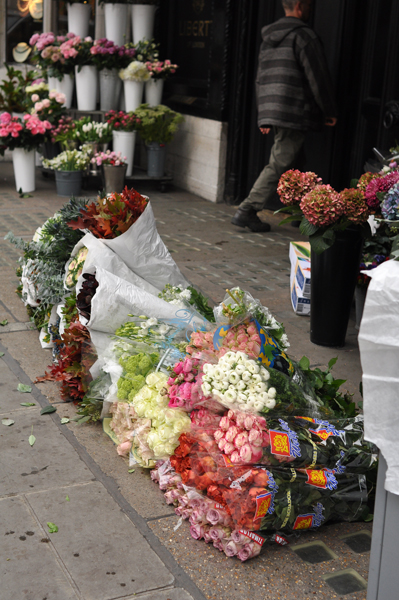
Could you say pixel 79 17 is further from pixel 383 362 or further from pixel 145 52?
pixel 383 362

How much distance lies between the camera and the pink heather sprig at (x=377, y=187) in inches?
146

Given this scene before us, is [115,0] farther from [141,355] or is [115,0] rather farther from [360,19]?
[141,355]

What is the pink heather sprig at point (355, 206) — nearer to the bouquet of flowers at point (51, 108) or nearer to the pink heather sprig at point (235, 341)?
the pink heather sprig at point (235, 341)

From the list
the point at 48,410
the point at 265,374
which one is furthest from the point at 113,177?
the point at 265,374

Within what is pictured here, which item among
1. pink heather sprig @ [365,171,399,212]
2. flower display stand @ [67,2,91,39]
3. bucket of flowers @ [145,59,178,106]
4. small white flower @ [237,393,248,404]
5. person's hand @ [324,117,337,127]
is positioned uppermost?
flower display stand @ [67,2,91,39]

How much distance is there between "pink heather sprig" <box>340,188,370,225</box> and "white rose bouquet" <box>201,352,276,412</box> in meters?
1.53

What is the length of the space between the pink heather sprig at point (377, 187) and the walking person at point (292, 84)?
2.81 metres

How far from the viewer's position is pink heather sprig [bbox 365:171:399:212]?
3.71 meters

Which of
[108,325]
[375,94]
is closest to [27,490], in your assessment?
Answer: [108,325]

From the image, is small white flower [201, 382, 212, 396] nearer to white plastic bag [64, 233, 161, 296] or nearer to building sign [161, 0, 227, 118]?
white plastic bag [64, 233, 161, 296]

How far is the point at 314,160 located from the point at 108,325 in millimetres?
4367

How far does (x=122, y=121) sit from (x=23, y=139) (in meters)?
1.17

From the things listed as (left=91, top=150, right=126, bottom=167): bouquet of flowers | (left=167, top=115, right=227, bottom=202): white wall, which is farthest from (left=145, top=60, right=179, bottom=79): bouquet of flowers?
(left=91, top=150, right=126, bottom=167): bouquet of flowers

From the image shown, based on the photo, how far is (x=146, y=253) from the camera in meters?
3.98
